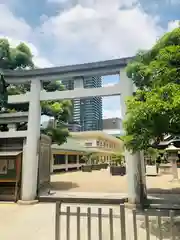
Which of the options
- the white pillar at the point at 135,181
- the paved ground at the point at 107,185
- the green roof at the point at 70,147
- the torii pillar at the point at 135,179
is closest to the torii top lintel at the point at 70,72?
the torii pillar at the point at 135,179

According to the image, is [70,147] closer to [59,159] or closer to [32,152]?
[59,159]

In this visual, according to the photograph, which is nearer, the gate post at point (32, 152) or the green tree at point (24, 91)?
the gate post at point (32, 152)

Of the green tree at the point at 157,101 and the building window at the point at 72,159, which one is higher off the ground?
the green tree at the point at 157,101

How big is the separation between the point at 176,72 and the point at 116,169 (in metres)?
15.8

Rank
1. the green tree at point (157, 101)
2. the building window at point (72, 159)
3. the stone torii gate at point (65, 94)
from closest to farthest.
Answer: the green tree at point (157, 101), the stone torii gate at point (65, 94), the building window at point (72, 159)

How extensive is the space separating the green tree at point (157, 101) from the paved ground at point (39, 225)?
6.33 feet

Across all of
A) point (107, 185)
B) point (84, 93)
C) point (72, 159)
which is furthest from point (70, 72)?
point (72, 159)

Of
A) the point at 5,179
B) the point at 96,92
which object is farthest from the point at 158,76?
the point at 5,179

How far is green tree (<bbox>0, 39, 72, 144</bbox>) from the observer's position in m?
10.6

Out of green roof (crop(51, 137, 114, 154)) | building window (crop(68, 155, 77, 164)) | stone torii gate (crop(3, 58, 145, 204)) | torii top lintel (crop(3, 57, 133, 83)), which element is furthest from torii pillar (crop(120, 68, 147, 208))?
building window (crop(68, 155, 77, 164))

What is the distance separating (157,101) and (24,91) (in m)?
9.07

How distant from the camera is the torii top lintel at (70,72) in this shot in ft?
25.9

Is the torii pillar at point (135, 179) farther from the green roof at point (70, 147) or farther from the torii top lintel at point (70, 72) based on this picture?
the green roof at point (70, 147)

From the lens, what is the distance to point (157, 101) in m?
4.32
